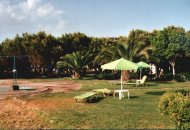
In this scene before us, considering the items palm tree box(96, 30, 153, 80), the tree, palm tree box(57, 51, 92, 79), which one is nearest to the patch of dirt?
palm tree box(96, 30, 153, 80)

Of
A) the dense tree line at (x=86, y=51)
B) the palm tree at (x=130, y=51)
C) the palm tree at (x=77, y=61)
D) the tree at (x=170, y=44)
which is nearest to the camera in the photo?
the palm tree at (x=130, y=51)

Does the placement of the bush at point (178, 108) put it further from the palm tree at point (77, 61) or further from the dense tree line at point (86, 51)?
the palm tree at point (77, 61)

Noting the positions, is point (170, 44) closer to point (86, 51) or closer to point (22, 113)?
point (86, 51)

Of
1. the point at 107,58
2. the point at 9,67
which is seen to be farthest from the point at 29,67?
the point at 107,58

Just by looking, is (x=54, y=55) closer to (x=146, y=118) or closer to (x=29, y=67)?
(x=29, y=67)

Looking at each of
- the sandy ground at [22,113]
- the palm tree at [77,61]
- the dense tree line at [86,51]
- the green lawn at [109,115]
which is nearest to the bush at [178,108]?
the green lawn at [109,115]

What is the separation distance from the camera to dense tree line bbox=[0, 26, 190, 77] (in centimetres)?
4226

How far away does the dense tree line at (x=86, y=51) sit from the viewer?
139 ft

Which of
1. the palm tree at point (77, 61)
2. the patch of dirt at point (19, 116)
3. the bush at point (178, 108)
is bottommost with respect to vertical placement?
the patch of dirt at point (19, 116)

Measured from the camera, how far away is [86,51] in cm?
5384

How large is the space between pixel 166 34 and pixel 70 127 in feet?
112

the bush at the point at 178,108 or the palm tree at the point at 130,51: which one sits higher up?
the palm tree at the point at 130,51

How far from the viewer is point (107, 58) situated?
42.8 meters

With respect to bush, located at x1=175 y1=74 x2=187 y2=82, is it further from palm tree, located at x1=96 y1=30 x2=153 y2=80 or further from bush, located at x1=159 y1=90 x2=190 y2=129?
bush, located at x1=159 y1=90 x2=190 y2=129
